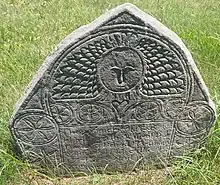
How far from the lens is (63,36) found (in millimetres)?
5773

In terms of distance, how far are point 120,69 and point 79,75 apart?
259 mm

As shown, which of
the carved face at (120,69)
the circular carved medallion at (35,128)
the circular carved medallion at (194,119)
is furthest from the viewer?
the circular carved medallion at (194,119)

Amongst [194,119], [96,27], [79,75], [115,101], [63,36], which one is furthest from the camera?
[63,36]

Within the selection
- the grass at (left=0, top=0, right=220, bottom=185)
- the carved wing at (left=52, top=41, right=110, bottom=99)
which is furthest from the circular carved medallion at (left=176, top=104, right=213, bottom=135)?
the carved wing at (left=52, top=41, right=110, bottom=99)

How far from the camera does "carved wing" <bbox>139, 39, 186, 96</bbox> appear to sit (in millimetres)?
3164

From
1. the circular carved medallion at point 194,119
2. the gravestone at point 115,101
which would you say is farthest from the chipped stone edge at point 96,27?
the circular carved medallion at point 194,119

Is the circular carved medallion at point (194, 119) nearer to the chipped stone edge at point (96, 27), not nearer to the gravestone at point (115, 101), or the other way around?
the gravestone at point (115, 101)

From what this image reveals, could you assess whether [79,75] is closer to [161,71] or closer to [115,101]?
[115,101]

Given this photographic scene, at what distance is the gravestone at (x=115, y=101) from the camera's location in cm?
311

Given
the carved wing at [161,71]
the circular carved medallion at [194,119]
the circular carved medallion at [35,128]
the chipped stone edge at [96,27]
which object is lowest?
the circular carved medallion at [194,119]

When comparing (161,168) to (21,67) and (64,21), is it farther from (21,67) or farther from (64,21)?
(64,21)

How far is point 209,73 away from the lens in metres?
4.92

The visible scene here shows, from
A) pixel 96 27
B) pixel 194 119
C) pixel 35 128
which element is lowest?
pixel 194 119

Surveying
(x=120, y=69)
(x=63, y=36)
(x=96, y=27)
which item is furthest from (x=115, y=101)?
Result: (x=63, y=36)
